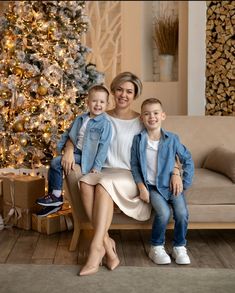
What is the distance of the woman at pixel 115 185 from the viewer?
277cm

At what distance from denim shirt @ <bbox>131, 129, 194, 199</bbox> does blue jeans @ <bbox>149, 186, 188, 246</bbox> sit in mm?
52

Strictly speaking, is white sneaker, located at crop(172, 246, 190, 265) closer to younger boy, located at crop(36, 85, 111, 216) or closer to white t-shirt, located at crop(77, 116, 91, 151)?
younger boy, located at crop(36, 85, 111, 216)

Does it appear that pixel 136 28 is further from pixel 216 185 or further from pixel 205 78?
pixel 216 185

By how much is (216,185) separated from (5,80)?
6.85ft

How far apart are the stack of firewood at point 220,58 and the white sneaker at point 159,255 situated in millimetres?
2977


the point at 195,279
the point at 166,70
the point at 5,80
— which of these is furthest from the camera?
the point at 166,70

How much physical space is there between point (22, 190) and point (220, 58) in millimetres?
3108

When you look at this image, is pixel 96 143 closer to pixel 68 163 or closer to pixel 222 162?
pixel 68 163

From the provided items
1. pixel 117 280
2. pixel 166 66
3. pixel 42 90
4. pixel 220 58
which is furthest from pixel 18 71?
pixel 166 66

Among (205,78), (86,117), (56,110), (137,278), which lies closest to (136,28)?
(205,78)

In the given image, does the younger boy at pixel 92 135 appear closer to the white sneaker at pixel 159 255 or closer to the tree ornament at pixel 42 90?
the white sneaker at pixel 159 255

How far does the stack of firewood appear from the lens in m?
5.49

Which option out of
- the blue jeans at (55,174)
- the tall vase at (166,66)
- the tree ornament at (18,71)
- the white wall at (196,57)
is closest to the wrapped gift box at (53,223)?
the blue jeans at (55,174)

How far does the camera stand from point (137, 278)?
2637 mm
